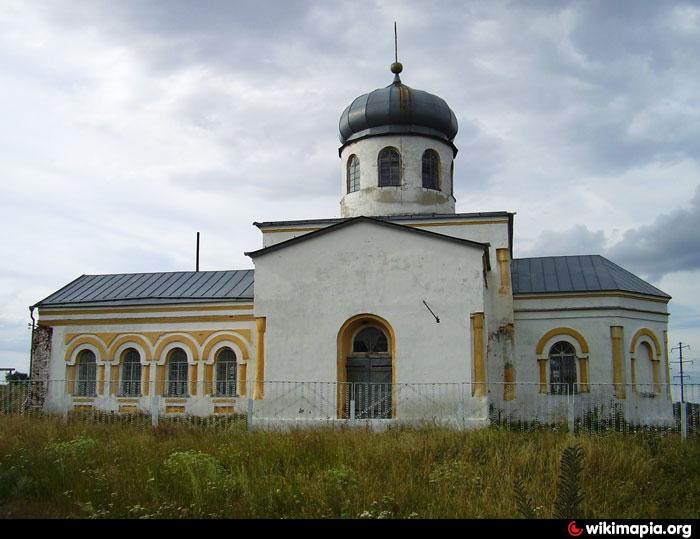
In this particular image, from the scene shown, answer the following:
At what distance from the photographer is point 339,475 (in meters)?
8.52

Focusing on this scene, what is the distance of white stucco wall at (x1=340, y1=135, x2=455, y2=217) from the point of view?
19.9 m

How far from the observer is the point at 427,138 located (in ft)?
66.1

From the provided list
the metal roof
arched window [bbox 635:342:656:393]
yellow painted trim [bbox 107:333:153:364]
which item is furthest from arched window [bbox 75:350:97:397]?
arched window [bbox 635:342:656:393]

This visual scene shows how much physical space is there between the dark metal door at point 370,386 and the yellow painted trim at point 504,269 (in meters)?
4.68

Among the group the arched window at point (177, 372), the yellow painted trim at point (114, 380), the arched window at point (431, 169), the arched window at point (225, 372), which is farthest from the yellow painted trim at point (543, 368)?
the yellow painted trim at point (114, 380)

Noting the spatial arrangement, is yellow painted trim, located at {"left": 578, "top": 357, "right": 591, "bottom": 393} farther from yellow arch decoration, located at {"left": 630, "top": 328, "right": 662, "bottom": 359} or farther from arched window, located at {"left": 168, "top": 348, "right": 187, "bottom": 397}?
arched window, located at {"left": 168, "top": 348, "right": 187, "bottom": 397}

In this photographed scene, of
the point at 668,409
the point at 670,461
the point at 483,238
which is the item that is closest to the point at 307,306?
the point at 483,238

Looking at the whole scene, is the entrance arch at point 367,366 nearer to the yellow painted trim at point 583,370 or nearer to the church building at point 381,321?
the church building at point 381,321

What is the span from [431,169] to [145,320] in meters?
9.84

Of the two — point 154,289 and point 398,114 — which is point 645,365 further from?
point 154,289

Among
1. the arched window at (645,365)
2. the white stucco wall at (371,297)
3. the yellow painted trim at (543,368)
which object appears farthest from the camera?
the arched window at (645,365)

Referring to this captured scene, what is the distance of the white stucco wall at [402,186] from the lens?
1986 cm

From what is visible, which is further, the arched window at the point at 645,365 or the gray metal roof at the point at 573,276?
the gray metal roof at the point at 573,276
